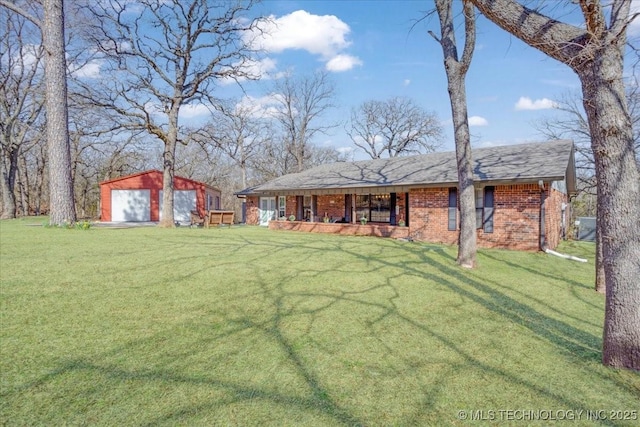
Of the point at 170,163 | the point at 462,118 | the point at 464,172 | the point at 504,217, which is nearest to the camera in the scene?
the point at 464,172

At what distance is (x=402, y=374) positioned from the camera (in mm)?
2842

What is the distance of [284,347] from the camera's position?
3.25 meters

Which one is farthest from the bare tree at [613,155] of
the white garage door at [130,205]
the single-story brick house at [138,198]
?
the white garage door at [130,205]

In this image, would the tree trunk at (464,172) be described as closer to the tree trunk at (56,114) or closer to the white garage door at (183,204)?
the tree trunk at (56,114)

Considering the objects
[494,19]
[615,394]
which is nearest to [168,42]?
[494,19]

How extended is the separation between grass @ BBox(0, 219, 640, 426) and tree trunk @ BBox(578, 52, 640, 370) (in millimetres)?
312

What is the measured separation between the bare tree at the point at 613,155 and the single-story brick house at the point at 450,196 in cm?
804

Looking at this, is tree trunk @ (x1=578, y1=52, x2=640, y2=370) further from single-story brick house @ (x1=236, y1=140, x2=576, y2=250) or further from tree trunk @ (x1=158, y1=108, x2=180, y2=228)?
tree trunk @ (x1=158, y1=108, x2=180, y2=228)

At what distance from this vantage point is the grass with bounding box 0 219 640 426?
2.32 metres

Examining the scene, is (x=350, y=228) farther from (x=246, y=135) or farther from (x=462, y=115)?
(x=246, y=135)

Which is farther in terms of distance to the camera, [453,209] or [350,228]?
[350,228]

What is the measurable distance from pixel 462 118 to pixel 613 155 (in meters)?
5.20

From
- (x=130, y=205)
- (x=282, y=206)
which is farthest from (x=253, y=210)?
(x=130, y=205)

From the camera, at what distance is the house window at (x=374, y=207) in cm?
1628
